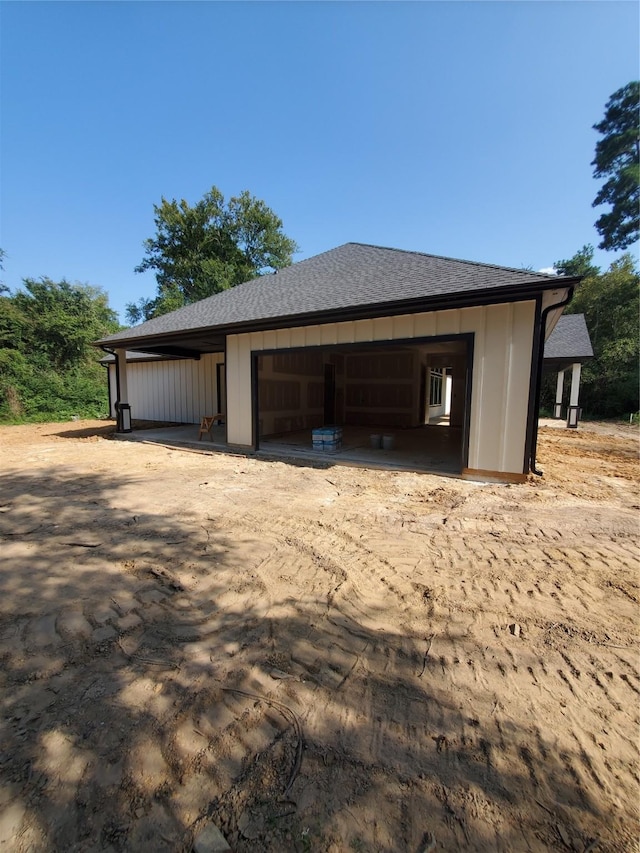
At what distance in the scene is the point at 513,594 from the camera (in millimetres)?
2682

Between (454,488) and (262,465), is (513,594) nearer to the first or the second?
(454,488)

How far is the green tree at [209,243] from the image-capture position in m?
27.1

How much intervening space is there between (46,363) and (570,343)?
2323 cm

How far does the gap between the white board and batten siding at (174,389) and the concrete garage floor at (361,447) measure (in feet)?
5.68

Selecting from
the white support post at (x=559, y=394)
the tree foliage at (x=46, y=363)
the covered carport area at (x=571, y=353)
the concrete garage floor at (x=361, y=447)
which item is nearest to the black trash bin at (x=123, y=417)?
the concrete garage floor at (x=361, y=447)

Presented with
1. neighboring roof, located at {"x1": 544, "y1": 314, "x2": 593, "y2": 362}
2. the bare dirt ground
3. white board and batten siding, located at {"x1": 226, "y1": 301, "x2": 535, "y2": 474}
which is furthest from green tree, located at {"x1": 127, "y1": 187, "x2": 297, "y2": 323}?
the bare dirt ground

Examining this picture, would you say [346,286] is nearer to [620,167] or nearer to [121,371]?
[121,371]

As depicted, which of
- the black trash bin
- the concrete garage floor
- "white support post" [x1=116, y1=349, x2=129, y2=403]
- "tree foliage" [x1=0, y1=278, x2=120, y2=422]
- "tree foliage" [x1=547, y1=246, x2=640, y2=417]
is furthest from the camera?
"tree foliage" [x1=547, y1=246, x2=640, y2=417]

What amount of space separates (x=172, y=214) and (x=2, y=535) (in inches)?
1181

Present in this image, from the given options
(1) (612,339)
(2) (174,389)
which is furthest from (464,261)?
(1) (612,339)

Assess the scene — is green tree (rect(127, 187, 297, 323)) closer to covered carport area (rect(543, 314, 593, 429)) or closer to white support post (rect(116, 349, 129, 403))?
white support post (rect(116, 349, 129, 403))

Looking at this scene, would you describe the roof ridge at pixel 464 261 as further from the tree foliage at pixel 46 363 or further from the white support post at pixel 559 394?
Result: the tree foliage at pixel 46 363

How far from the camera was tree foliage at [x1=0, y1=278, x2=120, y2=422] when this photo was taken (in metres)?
15.3

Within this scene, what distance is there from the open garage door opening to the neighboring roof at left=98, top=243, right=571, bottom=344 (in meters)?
1.46
